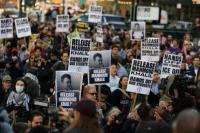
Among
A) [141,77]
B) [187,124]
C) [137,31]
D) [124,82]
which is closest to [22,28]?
[137,31]

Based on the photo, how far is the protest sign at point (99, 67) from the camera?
1142 centimetres

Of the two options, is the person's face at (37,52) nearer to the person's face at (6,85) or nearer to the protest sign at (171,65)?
the protest sign at (171,65)

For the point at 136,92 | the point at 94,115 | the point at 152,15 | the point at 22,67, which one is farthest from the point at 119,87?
the point at 152,15

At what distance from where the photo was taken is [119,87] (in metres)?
11.9

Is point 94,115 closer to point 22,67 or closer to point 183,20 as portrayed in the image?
point 22,67

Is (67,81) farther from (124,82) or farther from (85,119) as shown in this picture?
(85,119)

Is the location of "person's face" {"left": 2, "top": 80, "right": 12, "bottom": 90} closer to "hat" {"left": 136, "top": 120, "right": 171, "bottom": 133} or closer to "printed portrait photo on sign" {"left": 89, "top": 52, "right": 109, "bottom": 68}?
"printed portrait photo on sign" {"left": 89, "top": 52, "right": 109, "bottom": 68}

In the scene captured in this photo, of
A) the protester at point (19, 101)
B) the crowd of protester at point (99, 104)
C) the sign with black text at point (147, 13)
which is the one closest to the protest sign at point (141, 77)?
the crowd of protester at point (99, 104)

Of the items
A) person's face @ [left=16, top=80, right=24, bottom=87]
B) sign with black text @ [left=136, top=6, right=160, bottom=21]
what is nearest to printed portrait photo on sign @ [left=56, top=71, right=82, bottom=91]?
person's face @ [left=16, top=80, right=24, bottom=87]

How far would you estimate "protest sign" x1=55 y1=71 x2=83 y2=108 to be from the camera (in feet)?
31.8

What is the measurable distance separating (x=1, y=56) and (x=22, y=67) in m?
0.73

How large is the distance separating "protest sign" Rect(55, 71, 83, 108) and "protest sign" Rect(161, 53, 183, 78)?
13.6 feet

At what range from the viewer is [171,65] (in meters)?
13.8

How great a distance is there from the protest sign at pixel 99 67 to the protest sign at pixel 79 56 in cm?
12
